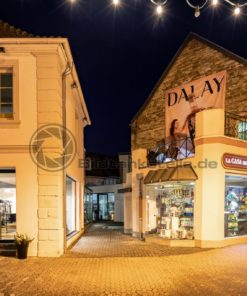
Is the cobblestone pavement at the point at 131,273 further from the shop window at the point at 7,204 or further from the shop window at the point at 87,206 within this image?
the shop window at the point at 87,206

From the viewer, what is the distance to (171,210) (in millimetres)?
12953

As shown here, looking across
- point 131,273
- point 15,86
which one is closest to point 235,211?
point 131,273

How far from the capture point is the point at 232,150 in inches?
459

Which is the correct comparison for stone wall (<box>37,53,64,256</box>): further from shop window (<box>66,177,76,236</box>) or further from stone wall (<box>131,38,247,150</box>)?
stone wall (<box>131,38,247,150</box>)

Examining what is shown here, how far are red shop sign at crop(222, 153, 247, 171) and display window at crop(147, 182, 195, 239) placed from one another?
1.49 metres

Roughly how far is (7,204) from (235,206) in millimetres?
8421

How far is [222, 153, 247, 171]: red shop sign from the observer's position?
1134cm

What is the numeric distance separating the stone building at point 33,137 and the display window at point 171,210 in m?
4.53

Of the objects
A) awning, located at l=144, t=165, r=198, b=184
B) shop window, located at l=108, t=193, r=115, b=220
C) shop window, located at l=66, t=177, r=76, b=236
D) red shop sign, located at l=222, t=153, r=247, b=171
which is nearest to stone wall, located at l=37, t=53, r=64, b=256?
shop window, located at l=66, t=177, r=76, b=236

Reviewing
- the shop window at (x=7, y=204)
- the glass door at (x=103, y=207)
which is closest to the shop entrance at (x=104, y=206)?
the glass door at (x=103, y=207)

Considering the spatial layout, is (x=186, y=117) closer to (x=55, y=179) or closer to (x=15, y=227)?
(x=55, y=179)

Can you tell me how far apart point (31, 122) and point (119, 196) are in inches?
725

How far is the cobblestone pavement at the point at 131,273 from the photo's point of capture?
6.49m

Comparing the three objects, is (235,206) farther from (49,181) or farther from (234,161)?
(49,181)
